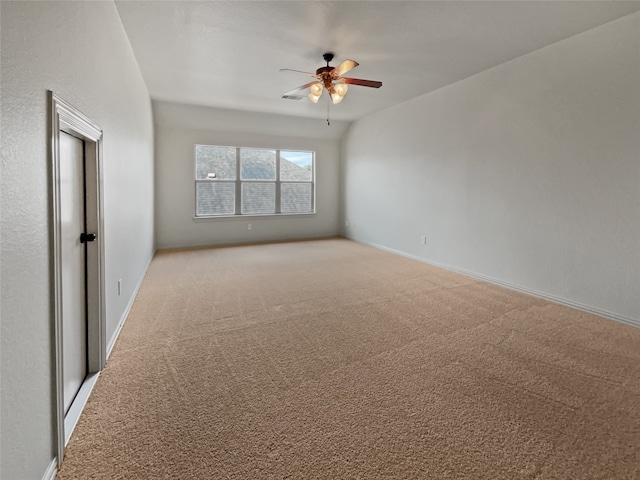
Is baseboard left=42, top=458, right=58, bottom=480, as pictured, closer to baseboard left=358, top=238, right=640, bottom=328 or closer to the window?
baseboard left=358, top=238, right=640, bottom=328

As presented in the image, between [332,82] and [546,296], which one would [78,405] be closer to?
[332,82]

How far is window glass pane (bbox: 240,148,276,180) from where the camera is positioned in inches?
273

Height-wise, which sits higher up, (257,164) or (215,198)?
(257,164)

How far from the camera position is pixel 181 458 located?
1.42 meters

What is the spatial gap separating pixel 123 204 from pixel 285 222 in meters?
4.50

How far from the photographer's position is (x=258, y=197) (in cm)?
714

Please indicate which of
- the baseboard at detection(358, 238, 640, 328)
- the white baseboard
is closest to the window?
the baseboard at detection(358, 238, 640, 328)

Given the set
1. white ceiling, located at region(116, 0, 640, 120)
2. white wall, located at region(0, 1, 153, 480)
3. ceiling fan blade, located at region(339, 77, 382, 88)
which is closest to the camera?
white wall, located at region(0, 1, 153, 480)

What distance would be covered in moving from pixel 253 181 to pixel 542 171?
205 inches

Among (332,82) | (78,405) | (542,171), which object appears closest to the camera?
(78,405)

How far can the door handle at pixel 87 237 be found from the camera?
201 centimetres

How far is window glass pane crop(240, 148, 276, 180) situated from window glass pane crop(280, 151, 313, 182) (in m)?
0.23

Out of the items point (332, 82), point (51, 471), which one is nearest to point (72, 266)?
point (51, 471)

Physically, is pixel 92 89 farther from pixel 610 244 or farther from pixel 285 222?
pixel 285 222
